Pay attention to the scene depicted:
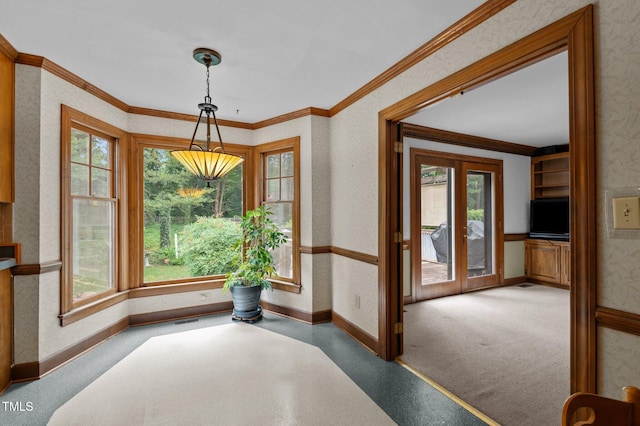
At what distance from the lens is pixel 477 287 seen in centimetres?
529

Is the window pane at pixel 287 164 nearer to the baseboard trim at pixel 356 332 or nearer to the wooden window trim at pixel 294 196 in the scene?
the wooden window trim at pixel 294 196

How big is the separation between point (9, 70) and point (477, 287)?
256 inches

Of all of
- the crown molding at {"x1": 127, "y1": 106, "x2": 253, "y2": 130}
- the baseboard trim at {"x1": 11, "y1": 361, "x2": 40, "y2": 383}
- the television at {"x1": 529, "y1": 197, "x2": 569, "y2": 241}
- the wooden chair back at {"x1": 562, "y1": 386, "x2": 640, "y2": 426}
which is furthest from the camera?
the television at {"x1": 529, "y1": 197, "x2": 569, "y2": 241}

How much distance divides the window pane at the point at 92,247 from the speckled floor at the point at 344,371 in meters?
0.63

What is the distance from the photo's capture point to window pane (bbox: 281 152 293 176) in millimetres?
4051

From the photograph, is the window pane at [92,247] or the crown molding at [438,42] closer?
the crown molding at [438,42]

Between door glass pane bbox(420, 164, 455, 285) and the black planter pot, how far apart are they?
2.84 metres

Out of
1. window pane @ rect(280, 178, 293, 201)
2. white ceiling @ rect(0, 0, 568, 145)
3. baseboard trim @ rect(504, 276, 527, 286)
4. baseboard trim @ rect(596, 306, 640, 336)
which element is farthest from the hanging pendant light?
baseboard trim @ rect(504, 276, 527, 286)

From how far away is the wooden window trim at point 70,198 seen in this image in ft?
9.12

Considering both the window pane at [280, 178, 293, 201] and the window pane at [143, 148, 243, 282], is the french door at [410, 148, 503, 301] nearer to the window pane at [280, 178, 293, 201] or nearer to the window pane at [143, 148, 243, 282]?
the window pane at [280, 178, 293, 201]

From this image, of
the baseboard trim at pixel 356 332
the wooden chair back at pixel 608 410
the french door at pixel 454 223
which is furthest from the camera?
the french door at pixel 454 223

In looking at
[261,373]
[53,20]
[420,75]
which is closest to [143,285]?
[261,373]

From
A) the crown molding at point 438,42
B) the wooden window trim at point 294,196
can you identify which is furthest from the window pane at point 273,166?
the crown molding at point 438,42

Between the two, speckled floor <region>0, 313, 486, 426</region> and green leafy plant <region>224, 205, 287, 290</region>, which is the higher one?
green leafy plant <region>224, 205, 287, 290</region>
